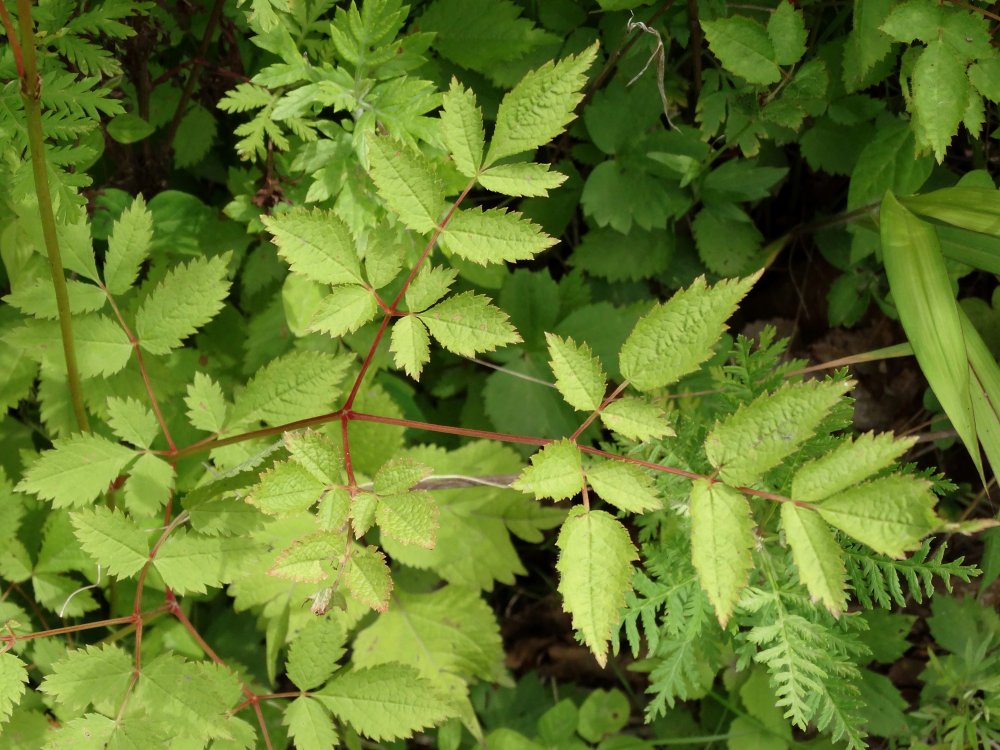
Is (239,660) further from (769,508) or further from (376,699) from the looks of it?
(769,508)

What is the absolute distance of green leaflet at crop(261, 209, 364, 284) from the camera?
1.20 meters

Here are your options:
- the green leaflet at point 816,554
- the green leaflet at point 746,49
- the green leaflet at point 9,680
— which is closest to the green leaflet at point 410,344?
the green leaflet at point 816,554

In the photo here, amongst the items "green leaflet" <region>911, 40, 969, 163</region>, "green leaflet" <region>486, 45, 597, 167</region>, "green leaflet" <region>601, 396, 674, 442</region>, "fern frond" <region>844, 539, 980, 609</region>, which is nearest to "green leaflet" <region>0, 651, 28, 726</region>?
"green leaflet" <region>601, 396, 674, 442</region>

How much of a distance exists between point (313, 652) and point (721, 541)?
836mm

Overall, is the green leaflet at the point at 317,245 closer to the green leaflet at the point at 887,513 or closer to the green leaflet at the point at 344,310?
the green leaflet at the point at 344,310

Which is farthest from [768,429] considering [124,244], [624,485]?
[124,244]

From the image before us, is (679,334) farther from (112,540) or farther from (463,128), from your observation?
(112,540)

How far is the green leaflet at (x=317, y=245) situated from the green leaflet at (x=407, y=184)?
0.30 feet

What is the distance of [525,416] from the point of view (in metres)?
1.98

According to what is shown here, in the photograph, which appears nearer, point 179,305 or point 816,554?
point 816,554

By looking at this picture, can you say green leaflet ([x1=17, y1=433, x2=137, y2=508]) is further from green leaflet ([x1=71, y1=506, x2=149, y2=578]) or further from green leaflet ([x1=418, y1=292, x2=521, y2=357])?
green leaflet ([x1=418, y1=292, x2=521, y2=357])

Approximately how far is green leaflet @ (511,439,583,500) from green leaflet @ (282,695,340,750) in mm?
685

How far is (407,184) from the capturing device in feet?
3.89

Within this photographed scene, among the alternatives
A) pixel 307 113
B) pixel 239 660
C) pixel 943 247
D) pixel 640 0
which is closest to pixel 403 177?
pixel 307 113
